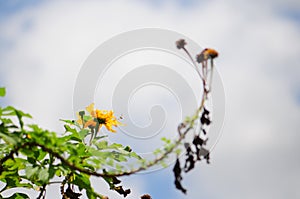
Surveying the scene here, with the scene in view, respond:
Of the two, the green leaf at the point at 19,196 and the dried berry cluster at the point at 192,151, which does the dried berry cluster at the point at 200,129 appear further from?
the green leaf at the point at 19,196

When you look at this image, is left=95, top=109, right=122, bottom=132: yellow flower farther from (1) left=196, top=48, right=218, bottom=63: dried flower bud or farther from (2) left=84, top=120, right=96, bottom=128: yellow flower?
(1) left=196, top=48, right=218, bottom=63: dried flower bud

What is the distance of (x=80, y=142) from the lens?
2748 mm

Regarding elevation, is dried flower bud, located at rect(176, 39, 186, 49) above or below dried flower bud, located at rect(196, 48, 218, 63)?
above

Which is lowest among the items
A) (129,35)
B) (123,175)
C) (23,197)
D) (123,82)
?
(123,175)

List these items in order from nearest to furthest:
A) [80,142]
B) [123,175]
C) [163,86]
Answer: [123,175] → [80,142] → [163,86]

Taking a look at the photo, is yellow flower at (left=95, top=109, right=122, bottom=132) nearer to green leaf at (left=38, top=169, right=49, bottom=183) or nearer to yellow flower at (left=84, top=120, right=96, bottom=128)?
yellow flower at (left=84, top=120, right=96, bottom=128)

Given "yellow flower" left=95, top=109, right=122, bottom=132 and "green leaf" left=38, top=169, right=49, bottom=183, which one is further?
"yellow flower" left=95, top=109, right=122, bottom=132

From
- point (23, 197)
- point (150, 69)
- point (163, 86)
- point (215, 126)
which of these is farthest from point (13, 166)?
point (150, 69)

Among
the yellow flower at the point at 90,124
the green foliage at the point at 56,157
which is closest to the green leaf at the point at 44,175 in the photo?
the green foliage at the point at 56,157

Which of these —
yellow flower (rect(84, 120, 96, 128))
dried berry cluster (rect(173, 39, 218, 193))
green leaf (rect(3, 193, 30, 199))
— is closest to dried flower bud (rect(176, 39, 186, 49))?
dried berry cluster (rect(173, 39, 218, 193))

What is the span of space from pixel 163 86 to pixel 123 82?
1.78ft

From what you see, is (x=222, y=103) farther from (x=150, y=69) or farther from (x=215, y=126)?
(x=150, y=69)

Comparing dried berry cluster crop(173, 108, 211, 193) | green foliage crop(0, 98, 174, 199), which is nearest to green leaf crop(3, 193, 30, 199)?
green foliage crop(0, 98, 174, 199)

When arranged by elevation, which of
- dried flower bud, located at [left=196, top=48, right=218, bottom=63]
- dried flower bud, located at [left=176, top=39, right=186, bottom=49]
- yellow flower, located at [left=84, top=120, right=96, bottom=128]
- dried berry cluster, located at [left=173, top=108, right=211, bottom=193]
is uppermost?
yellow flower, located at [left=84, top=120, right=96, bottom=128]
